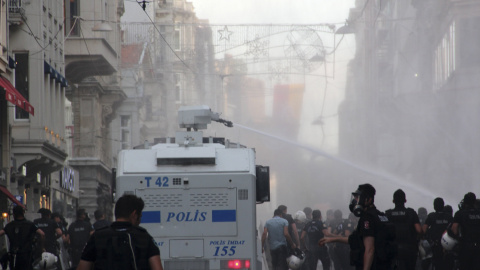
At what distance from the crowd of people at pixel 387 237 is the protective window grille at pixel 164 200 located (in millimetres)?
1827

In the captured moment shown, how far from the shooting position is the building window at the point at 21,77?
27906mm

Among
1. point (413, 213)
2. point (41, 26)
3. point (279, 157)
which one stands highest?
point (41, 26)

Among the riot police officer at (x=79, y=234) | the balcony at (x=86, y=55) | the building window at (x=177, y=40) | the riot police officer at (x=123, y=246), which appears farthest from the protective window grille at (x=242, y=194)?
the building window at (x=177, y=40)

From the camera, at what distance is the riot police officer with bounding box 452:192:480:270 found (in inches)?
515

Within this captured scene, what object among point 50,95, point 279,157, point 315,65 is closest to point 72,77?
point 50,95

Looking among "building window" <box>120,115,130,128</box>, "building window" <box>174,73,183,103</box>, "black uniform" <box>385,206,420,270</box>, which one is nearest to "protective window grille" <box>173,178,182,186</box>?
"black uniform" <box>385,206,420,270</box>

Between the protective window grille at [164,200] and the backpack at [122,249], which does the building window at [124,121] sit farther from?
the backpack at [122,249]

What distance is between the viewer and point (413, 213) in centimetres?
1157

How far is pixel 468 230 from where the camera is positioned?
1316 cm

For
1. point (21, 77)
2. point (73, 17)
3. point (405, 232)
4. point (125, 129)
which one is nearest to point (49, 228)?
point (405, 232)

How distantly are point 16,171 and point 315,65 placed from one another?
2589 centimetres

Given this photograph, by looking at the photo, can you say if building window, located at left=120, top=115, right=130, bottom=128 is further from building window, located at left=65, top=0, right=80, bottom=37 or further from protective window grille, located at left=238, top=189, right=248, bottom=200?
protective window grille, located at left=238, top=189, right=248, bottom=200

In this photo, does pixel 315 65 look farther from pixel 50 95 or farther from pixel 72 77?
pixel 50 95

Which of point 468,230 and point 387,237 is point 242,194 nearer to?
point 468,230
